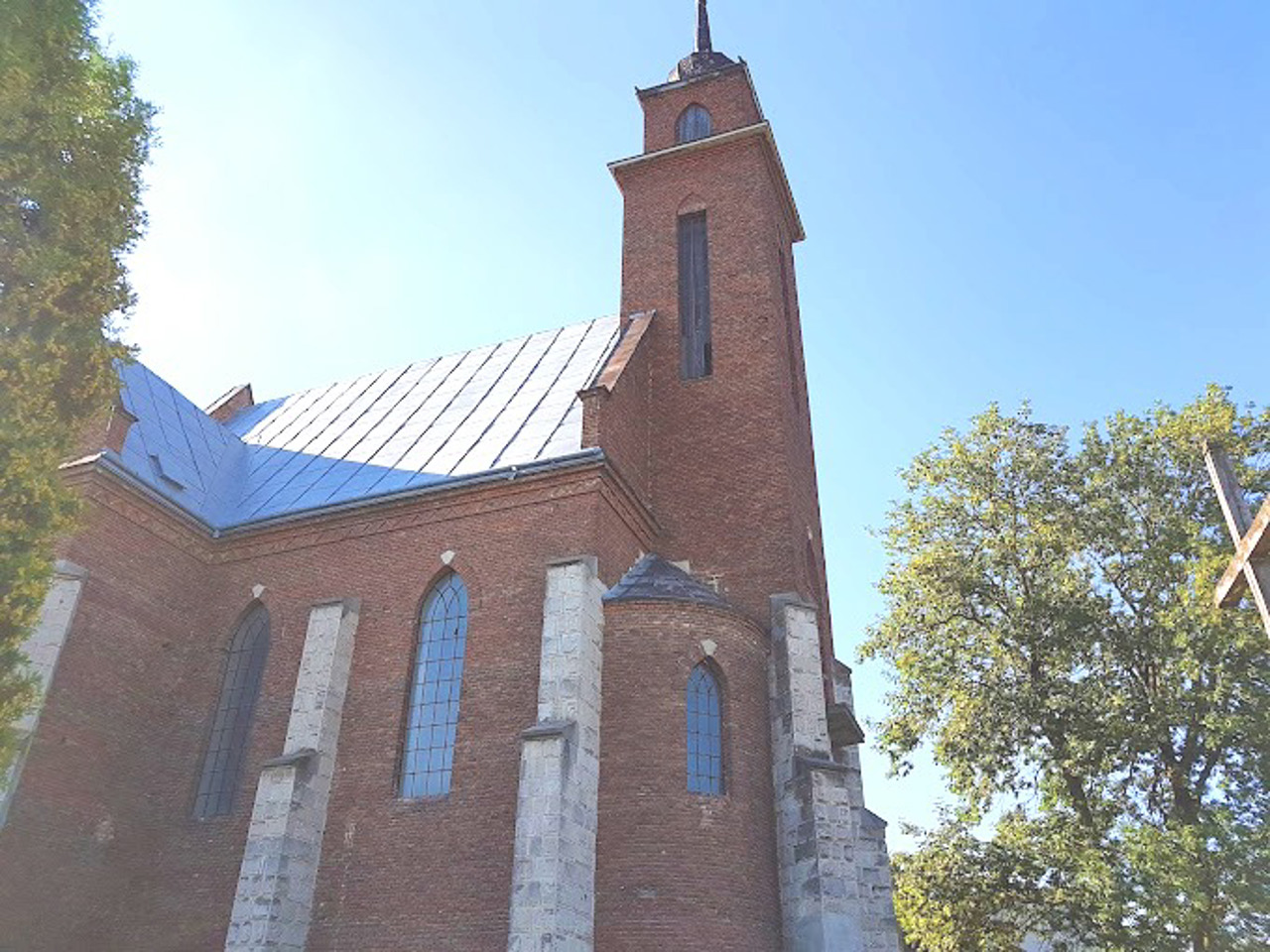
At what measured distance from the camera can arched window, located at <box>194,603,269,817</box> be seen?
15391mm

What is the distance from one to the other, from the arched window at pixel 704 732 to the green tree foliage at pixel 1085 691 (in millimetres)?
7942

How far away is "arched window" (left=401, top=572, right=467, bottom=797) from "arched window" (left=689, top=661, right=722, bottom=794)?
3453mm

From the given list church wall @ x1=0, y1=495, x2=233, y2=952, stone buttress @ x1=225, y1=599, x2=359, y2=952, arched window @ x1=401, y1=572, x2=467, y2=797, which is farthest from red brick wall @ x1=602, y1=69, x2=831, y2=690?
church wall @ x1=0, y1=495, x2=233, y2=952

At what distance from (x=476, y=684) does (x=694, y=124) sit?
1508 cm

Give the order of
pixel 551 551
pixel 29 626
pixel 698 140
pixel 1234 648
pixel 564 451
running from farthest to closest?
pixel 698 140 → pixel 1234 648 → pixel 564 451 → pixel 551 551 → pixel 29 626

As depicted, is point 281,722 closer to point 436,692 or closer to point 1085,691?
point 436,692

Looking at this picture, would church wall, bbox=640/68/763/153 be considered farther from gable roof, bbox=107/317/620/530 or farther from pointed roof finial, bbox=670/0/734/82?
gable roof, bbox=107/317/620/530

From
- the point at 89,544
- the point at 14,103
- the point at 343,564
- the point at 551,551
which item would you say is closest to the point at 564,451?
the point at 551,551

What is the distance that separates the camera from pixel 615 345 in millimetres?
19250

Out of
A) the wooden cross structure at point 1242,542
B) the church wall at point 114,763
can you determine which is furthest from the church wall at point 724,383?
the church wall at point 114,763

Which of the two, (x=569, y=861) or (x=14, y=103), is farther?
(x=569, y=861)

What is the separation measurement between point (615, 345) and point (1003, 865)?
498 inches

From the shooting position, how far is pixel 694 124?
75.3 ft

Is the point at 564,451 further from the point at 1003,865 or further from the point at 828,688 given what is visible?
the point at 1003,865
